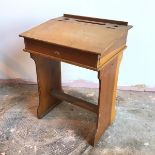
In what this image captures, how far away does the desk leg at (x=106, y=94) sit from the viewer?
1.44 m

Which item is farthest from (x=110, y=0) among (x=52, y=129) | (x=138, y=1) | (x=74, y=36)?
(x=52, y=129)

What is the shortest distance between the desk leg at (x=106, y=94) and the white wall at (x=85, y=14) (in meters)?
0.52

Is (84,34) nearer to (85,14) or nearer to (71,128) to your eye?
(85,14)

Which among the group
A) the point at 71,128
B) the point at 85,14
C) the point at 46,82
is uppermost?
the point at 85,14

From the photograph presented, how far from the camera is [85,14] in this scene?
6.39ft

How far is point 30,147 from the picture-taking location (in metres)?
1.63

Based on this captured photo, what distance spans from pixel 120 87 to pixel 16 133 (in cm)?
109

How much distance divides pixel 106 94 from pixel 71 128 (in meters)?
0.44

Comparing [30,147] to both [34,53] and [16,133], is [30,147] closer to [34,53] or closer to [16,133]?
[16,133]

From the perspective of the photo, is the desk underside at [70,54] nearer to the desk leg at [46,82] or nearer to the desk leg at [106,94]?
the desk leg at [106,94]

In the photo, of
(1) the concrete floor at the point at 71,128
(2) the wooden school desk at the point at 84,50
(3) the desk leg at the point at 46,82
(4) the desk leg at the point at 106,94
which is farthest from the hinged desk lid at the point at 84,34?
(1) the concrete floor at the point at 71,128

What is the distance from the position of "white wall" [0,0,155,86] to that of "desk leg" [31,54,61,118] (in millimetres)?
348

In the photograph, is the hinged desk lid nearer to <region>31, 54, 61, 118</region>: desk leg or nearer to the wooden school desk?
the wooden school desk

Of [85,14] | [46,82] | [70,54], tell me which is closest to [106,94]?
[70,54]
